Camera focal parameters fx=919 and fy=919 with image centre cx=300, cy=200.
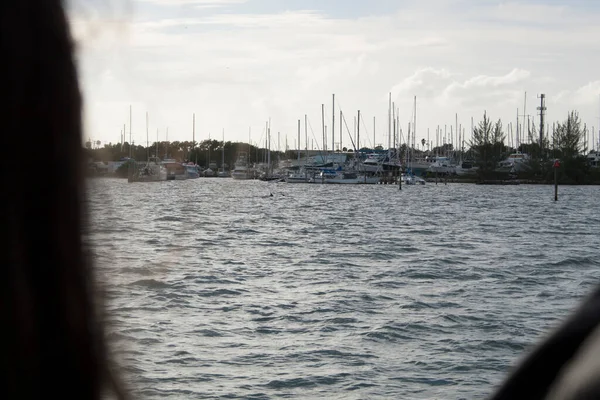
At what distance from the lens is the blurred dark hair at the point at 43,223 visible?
0.65m

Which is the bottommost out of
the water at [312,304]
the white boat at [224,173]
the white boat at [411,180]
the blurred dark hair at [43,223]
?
the water at [312,304]

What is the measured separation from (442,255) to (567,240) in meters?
8.67

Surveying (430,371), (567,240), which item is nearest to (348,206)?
(567,240)

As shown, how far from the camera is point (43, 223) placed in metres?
0.68

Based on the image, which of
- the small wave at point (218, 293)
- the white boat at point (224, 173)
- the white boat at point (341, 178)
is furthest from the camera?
the white boat at point (224, 173)

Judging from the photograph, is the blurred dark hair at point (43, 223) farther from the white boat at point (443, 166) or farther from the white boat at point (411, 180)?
the white boat at point (443, 166)

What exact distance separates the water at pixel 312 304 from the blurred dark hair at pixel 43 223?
0.14 feet

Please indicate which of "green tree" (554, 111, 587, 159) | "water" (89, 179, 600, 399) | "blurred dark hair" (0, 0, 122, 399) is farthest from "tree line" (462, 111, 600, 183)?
"blurred dark hair" (0, 0, 122, 399)

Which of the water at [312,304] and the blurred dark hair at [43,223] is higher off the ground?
the blurred dark hair at [43,223]

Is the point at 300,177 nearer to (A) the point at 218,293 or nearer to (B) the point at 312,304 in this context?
(A) the point at 218,293

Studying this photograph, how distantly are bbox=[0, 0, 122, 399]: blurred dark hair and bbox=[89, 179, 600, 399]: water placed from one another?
0.04m

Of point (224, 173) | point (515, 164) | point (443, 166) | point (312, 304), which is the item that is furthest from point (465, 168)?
point (312, 304)

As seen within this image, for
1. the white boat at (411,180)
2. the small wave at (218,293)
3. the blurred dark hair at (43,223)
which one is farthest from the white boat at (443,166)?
the blurred dark hair at (43,223)

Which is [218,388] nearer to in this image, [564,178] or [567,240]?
[567,240]
